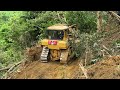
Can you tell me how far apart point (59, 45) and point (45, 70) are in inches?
44.3

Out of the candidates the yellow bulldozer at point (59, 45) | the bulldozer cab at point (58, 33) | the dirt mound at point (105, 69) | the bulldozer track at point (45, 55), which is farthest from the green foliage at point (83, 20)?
the dirt mound at point (105, 69)

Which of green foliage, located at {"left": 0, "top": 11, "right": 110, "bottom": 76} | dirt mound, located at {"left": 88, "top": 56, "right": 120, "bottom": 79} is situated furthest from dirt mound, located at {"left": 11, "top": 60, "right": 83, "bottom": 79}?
green foliage, located at {"left": 0, "top": 11, "right": 110, "bottom": 76}

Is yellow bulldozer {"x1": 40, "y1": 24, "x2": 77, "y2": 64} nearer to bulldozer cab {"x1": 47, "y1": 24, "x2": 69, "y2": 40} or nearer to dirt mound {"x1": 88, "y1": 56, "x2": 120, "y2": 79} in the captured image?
bulldozer cab {"x1": 47, "y1": 24, "x2": 69, "y2": 40}

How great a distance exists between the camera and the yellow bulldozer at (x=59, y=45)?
419 inches

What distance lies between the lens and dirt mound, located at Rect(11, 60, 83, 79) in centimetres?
1003

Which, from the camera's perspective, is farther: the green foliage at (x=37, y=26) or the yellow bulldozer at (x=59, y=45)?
the green foliage at (x=37, y=26)

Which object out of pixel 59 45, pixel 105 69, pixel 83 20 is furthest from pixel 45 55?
pixel 105 69

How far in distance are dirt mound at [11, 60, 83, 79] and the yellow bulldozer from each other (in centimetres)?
28

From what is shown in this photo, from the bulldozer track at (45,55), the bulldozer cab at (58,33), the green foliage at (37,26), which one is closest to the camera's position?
the bulldozer cab at (58,33)

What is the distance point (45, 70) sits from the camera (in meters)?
10.6

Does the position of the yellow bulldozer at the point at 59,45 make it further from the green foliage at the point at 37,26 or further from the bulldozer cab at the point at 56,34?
the green foliage at the point at 37,26

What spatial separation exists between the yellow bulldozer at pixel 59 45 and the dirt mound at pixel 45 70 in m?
0.28
